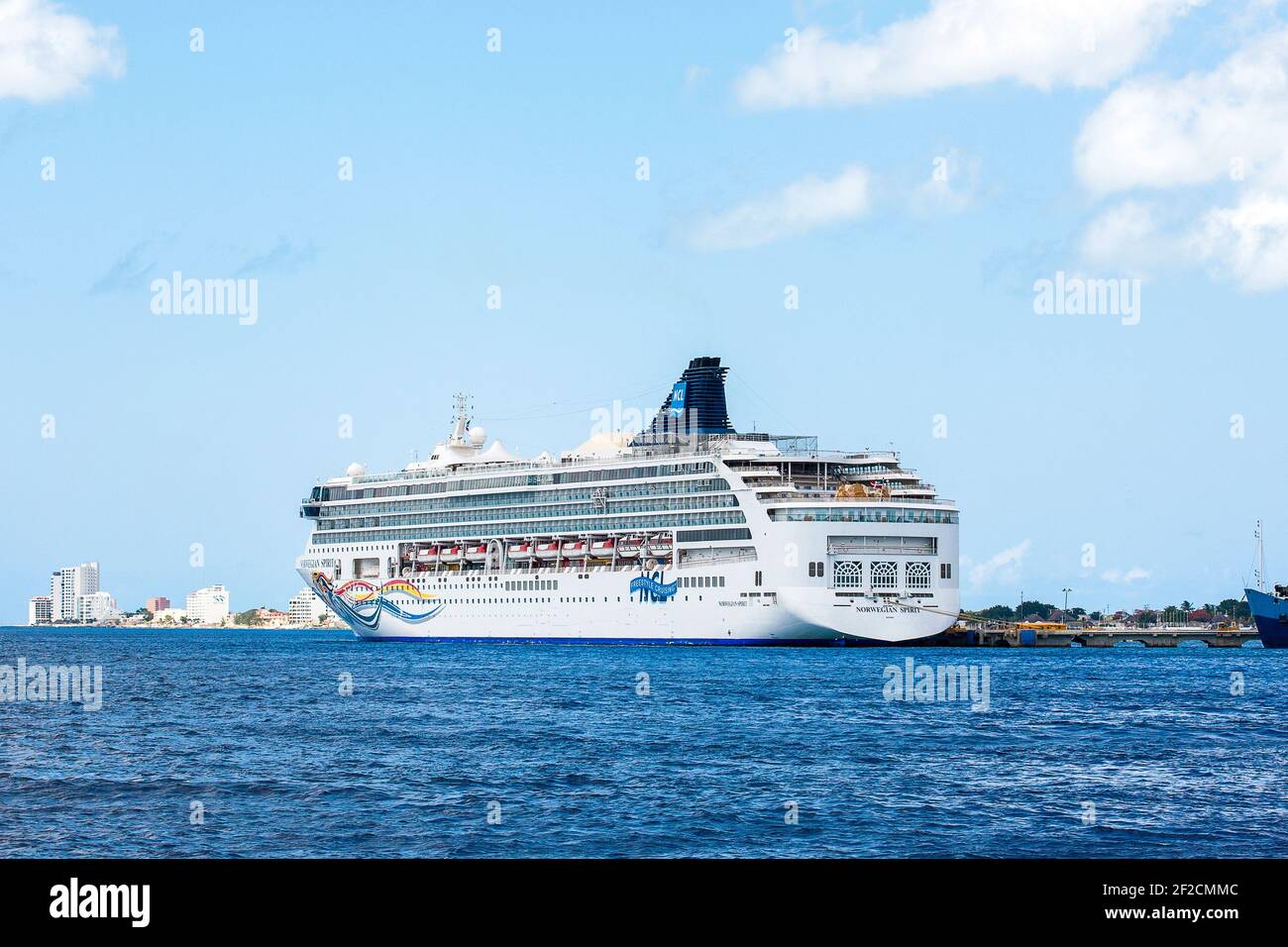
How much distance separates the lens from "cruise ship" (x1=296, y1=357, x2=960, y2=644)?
83312mm

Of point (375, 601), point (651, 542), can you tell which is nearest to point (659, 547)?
point (651, 542)

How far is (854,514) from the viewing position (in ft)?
275

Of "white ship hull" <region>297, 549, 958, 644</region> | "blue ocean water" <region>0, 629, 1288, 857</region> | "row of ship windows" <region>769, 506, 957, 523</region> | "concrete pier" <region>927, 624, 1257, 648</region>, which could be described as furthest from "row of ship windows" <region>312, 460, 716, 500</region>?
"blue ocean water" <region>0, 629, 1288, 857</region>

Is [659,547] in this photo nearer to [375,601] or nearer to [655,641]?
[655,641]

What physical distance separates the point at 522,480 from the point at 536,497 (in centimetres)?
216

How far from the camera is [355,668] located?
72.8 metres

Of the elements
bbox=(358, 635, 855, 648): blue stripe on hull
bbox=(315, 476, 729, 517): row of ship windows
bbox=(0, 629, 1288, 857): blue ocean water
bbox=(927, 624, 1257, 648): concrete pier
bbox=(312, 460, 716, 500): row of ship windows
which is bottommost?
bbox=(927, 624, 1257, 648): concrete pier

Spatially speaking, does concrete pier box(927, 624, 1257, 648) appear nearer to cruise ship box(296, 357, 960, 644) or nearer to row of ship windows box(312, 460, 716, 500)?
cruise ship box(296, 357, 960, 644)

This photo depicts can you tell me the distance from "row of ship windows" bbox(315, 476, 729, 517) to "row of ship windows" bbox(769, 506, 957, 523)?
19.3 ft

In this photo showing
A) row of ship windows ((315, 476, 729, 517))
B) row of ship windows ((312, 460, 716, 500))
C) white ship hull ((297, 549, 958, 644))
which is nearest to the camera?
white ship hull ((297, 549, 958, 644))
